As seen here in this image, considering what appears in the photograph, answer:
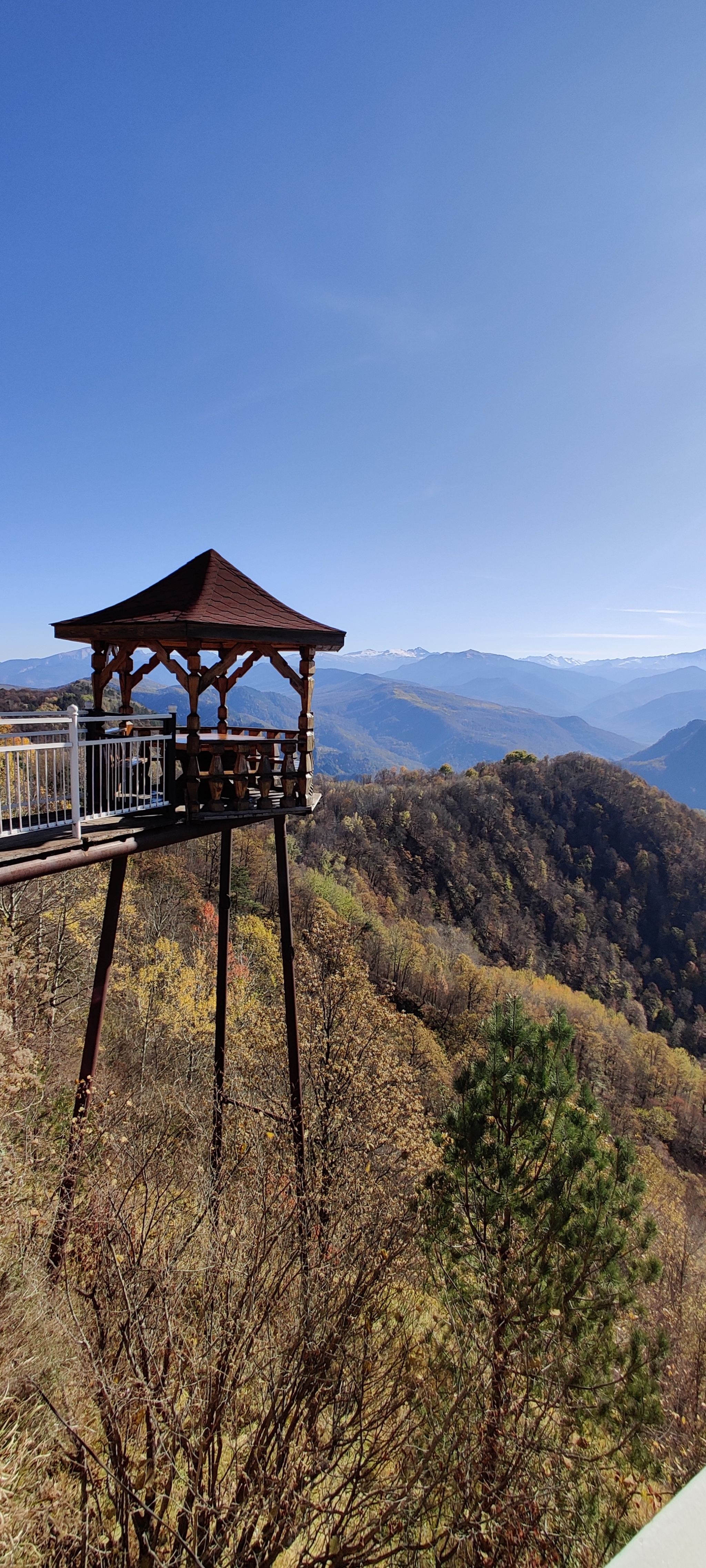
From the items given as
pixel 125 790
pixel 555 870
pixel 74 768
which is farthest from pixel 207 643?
pixel 555 870

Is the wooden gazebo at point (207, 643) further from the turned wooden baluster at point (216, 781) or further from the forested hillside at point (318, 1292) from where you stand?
the forested hillside at point (318, 1292)

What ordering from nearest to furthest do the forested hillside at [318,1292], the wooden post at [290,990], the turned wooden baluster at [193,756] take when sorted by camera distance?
1. the forested hillside at [318,1292]
2. the turned wooden baluster at [193,756]
3. the wooden post at [290,990]

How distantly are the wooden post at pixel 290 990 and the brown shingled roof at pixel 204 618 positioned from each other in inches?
97.4

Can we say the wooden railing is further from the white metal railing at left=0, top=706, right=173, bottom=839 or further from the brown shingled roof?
the brown shingled roof

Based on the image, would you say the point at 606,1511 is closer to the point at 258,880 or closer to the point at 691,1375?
the point at 691,1375

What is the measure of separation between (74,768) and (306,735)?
10.3 feet

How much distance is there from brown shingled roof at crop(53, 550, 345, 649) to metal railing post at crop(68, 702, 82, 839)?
1.56 meters

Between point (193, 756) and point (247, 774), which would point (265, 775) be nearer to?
point (247, 774)

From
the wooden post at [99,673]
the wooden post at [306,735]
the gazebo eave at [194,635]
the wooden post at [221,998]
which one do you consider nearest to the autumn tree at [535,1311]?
the wooden post at [221,998]

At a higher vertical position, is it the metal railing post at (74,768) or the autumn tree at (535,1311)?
the metal railing post at (74,768)

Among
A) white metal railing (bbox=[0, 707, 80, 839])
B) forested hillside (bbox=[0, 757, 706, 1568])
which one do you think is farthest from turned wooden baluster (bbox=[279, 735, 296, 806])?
forested hillside (bbox=[0, 757, 706, 1568])

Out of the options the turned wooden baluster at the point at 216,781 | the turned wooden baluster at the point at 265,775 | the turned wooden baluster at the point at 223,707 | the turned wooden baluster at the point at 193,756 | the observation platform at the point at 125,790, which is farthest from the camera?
the turned wooden baluster at the point at 223,707

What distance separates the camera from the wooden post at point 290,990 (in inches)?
344

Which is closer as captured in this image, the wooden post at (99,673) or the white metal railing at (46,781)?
the white metal railing at (46,781)
